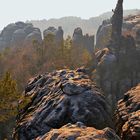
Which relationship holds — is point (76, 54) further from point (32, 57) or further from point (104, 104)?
point (104, 104)

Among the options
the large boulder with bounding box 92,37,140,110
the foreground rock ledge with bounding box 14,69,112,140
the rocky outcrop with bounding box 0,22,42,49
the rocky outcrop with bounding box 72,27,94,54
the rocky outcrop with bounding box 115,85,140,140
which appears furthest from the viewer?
the rocky outcrop with bounding box 0,22,42,49

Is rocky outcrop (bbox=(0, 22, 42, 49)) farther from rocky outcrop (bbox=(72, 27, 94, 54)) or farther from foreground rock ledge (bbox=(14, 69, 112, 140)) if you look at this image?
foreground rock ledge (bbox=(14, 69, 112, 140))

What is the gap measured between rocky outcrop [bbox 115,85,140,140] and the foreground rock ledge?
1.15 meters

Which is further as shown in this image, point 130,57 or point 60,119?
point 130,57

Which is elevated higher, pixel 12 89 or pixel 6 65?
pixel 12 89

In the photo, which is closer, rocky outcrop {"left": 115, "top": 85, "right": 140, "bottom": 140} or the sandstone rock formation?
rocky outcrop {"left": 115, "top": 85, "right": 140, "bottom": 140}

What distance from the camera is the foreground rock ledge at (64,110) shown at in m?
26.5

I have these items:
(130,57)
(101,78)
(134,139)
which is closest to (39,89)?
(134,139)

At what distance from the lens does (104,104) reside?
28531 millimetres

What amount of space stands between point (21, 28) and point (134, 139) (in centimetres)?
13457

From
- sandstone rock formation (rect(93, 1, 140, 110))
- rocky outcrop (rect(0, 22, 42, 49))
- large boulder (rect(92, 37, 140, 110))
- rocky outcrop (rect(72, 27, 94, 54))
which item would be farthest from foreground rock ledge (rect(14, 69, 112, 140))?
rocky outcrop (rect(0, 22, 42, 49))

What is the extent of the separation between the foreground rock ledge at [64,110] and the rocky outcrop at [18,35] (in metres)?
103

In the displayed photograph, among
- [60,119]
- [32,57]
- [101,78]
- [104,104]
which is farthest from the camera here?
[32,57]

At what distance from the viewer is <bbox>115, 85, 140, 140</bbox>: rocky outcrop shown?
22797 mm
